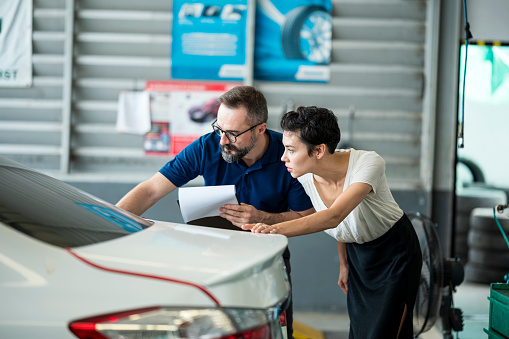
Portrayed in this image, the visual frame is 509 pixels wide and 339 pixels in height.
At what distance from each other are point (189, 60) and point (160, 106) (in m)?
0.50

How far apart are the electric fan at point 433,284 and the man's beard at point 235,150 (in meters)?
1.03

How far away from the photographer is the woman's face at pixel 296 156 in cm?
244

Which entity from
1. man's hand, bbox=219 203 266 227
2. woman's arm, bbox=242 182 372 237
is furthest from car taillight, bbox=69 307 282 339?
man's hand, bbox=219 203 266 227

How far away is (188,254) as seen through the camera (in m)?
1.51

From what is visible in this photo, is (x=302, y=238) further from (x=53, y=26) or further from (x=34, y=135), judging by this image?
(x=53, y=26)

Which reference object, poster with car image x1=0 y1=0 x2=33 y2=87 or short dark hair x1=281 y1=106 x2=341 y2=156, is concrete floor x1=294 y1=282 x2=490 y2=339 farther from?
poster with car image x1=0 y1=0 x2=33 y2=87

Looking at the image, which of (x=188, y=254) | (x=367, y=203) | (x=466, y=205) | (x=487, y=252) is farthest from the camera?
(x=466, y=205)

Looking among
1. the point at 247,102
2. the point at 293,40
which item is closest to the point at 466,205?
the point at 293,40

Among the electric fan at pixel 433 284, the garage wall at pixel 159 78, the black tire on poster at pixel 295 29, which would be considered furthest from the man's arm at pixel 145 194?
the black tire on poster at pixel 295 29

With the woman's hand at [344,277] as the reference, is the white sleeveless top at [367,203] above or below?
above

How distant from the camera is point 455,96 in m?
4.83

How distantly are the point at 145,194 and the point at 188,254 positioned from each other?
137 centimetres

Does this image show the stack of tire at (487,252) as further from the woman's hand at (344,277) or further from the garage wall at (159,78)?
the woman's hand at (344,277)

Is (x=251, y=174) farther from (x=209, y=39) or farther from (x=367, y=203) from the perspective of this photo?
(x=209, y=39)
